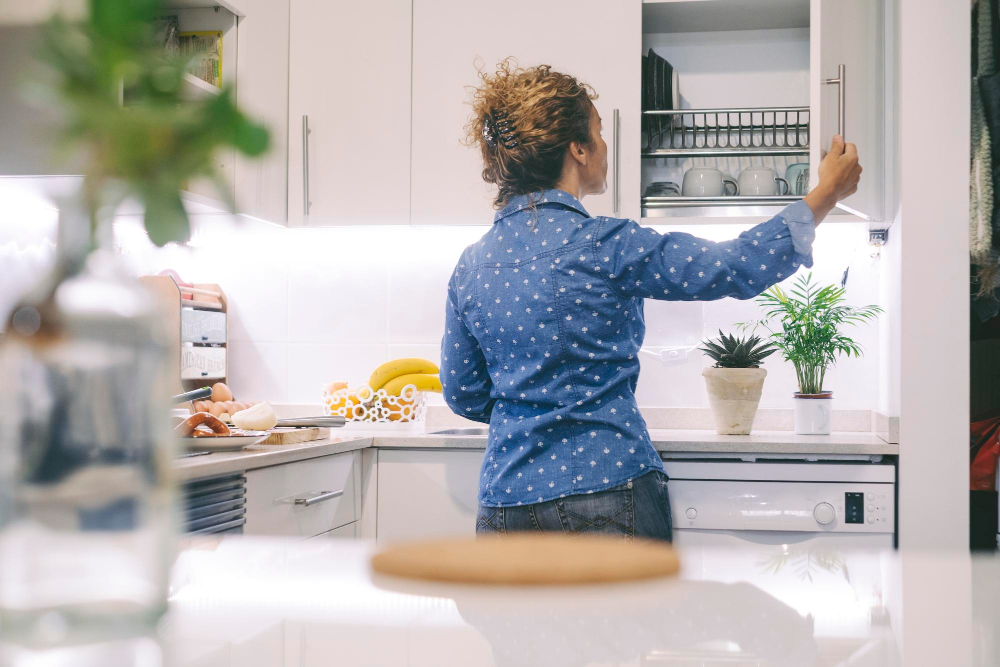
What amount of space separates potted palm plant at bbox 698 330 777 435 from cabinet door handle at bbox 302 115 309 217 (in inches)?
48.0

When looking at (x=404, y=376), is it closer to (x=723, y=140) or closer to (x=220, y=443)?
(x=220, y=443)

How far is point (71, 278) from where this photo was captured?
31 centimetres

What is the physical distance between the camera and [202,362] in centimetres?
284

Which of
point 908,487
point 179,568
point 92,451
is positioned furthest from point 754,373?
point 92,451

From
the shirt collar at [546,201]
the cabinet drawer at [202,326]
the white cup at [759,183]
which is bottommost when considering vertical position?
the cabinet drawer at [202,326]

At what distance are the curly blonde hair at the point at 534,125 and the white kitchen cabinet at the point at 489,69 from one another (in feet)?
3.14

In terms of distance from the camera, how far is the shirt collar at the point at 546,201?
1.54 metres

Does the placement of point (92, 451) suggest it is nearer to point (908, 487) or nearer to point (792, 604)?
point (792, 604)

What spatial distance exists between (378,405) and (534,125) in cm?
138

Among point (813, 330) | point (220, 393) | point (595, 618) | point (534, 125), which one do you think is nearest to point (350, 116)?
point (220, 393)

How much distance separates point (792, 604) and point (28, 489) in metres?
0.40

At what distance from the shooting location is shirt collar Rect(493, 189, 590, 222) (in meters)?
1.54

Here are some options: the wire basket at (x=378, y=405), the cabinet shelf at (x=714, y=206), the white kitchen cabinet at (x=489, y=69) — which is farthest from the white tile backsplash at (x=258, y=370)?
the cabinet shelf at (x=714, y=206)

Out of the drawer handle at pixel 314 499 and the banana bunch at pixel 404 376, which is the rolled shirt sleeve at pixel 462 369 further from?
the banana bunch at pixel 404 376
